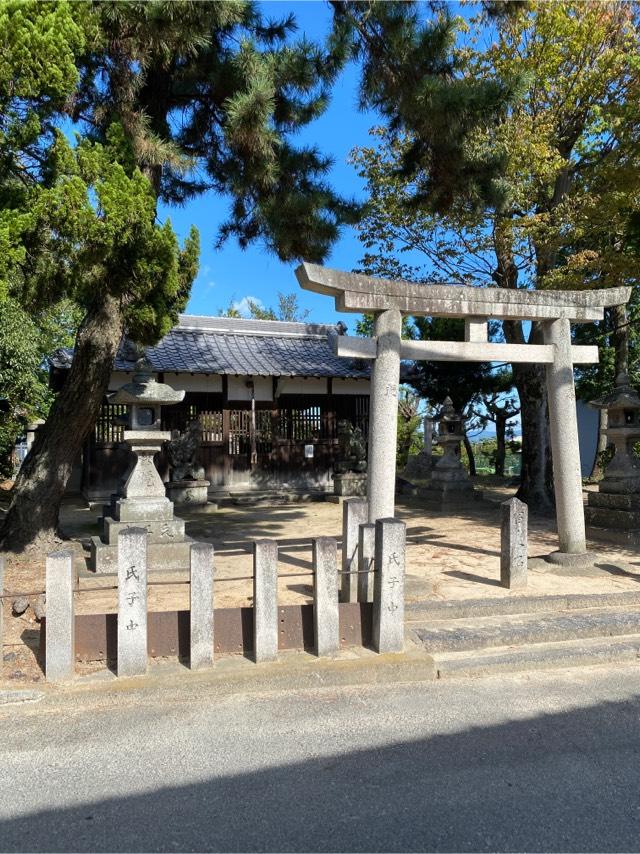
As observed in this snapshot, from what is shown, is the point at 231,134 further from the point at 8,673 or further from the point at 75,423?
Answer: the point at 8,673

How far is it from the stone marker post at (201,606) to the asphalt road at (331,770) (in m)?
0.26

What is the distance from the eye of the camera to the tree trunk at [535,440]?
43.3 feet

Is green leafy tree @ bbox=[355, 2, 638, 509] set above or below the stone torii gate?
above

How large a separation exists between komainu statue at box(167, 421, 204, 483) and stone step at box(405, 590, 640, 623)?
9.97 meters

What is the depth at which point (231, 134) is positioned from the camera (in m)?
6.71

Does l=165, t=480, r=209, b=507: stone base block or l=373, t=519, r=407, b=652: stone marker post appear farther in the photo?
l=165, t=480, r=209, b=507: stone base block


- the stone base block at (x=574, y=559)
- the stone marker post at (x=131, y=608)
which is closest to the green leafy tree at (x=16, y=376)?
the stone marker post at (x=131, y=608)

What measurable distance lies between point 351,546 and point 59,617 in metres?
2.70

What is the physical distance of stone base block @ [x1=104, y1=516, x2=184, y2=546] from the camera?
7.59 m

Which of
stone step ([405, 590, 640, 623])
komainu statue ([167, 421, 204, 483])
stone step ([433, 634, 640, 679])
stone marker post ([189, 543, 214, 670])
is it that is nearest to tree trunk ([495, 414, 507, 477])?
komainu statue ([167, 421, 204, 483])

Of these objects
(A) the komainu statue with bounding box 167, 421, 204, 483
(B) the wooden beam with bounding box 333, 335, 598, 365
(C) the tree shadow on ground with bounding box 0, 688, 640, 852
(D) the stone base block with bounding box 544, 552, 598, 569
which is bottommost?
(C) the tree shadow on ground with bounding box 0, 688, 640, 852

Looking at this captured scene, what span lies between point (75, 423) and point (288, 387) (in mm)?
9717

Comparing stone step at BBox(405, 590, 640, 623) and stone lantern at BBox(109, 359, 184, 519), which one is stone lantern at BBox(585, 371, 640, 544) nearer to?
stone step at BBox(405, 590, 640, 623)

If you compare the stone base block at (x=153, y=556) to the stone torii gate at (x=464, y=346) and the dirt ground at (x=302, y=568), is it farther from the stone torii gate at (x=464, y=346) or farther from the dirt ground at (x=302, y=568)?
the stone torii gate at (x=464, y=346)
